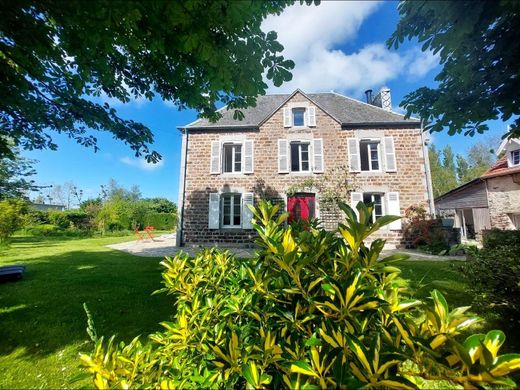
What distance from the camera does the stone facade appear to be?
43.0ft

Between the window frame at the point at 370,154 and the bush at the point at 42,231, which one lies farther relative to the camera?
the bush at the point at 42,231

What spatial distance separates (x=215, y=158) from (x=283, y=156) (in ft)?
11.6

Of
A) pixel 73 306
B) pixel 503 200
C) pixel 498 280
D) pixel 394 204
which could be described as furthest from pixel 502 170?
pixel 73 306

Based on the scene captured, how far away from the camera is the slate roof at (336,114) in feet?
38.6

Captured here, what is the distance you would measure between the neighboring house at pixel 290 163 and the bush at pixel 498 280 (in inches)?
321

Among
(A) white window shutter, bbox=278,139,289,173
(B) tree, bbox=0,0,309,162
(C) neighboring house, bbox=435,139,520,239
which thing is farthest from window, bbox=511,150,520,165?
(B) tree, bbox=0,0,309,162

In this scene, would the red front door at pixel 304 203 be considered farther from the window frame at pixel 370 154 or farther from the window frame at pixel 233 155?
the window frame at pixel 233 155

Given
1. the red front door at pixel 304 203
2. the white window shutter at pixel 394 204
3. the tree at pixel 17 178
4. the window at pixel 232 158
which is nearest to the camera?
the white window shutter at pixel 394 204

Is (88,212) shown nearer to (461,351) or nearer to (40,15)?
(40,15)

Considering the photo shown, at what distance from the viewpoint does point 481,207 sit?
591 inches

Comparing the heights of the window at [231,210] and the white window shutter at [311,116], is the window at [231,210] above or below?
below

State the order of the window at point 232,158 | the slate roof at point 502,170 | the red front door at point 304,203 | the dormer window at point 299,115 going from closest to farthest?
the red front door at point 304,203
the dormer window at point 299,115
the window at point 232,158
the slate roof at point 502,170

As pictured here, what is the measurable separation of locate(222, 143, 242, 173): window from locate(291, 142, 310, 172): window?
2.83 m

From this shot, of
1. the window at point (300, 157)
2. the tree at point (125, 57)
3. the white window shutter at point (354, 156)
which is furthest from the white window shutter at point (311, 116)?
the tree at point (125, 57)
